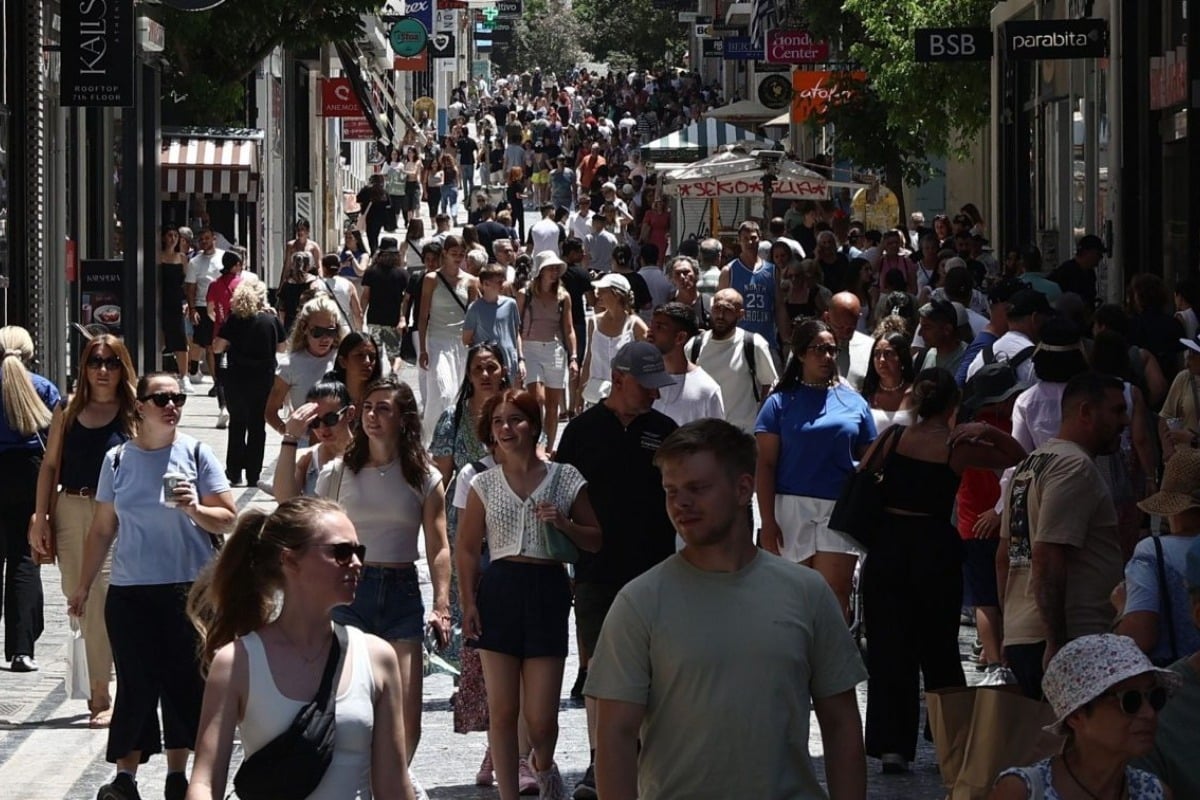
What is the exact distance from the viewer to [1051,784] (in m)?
4.84

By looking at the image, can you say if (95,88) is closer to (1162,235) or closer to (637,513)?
(1162,235)

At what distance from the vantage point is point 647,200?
40500 millimetres

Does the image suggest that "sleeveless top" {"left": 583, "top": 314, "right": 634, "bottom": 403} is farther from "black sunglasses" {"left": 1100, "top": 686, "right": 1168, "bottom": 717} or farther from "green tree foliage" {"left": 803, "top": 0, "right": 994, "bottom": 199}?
"green tree foliage" {"left": 803, "top": 0, "right": 994, "bottom": 199}

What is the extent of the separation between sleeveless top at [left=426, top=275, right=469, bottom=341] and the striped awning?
11.5 metres

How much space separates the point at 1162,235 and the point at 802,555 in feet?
37.4

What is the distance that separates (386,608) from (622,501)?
1154 millimetres

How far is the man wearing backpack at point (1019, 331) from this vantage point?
39.4 ft

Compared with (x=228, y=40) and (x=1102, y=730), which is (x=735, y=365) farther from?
(x=228, y=40)

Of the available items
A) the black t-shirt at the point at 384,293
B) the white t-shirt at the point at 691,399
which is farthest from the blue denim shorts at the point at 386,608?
the black t-shirt at the point at 384,293

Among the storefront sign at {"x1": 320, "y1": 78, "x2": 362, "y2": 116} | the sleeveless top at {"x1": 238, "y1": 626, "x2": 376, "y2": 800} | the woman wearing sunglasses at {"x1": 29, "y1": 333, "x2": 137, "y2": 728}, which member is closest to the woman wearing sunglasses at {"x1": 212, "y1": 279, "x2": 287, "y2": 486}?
the woman wearing sunglasses at {"x1": 29, "y1": 333, "x2": 137, "y2": 728}

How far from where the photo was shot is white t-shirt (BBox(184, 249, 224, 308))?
2527 centimetres

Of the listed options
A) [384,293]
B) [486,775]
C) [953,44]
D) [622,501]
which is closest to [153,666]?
[486,775]

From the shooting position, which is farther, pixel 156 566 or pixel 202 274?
pixel 202 274

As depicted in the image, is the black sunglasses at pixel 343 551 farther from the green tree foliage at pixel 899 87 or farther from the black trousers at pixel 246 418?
the green tree foliage at pixel 899 87
